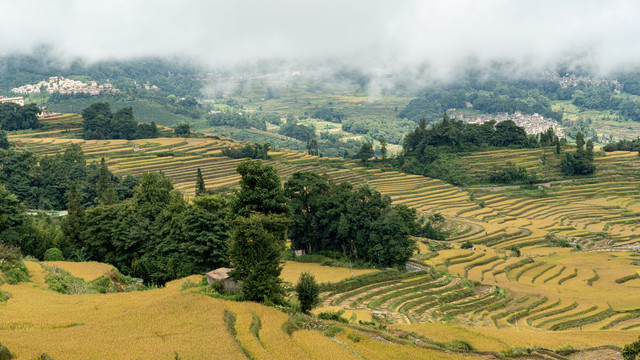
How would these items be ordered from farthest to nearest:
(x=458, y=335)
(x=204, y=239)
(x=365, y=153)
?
(x=365, y=153) → (x=204, y=239) → (x=458, y=335)

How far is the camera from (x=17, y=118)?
90938mm

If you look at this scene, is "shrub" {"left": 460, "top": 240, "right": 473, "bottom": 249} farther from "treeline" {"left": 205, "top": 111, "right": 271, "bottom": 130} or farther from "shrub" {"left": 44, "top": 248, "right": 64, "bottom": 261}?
"treeline" {"left": 205, "top": 111, "right": 271, "bottom": 130}

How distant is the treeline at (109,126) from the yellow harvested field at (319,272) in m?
64.7

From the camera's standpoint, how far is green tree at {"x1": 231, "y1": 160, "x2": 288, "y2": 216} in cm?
2600

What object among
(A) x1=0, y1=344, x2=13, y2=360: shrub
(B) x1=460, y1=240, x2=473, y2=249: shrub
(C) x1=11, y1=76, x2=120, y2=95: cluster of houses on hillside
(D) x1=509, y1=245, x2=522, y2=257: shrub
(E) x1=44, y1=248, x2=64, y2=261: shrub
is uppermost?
(C) x1=11, y1=76, x2=120, y2=95: cluster of houses on hillside

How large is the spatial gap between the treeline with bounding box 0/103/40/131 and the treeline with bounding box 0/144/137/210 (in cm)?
3798

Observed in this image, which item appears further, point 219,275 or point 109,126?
point 109,126

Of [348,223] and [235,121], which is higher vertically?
[235,121]

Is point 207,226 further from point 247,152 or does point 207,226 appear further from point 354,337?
point 247,152

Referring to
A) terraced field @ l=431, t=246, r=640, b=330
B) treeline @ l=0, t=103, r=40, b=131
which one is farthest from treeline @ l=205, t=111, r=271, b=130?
terraced field @ l=431, t=246, r=640, b=330

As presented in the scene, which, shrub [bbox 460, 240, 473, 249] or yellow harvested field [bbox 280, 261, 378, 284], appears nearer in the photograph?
yellow harvested field [bbox 280, 261, 378, 284]

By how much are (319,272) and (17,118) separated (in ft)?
258

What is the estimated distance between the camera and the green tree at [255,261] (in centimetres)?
2119

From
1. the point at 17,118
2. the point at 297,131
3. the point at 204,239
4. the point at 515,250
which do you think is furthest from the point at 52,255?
the point at 297,131
